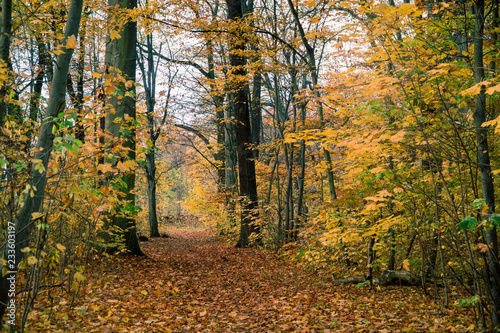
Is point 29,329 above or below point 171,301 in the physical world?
above

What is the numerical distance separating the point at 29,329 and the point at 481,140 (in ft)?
15.7

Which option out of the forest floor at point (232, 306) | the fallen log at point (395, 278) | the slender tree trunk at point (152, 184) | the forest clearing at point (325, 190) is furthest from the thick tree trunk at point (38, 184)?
the slender tree trunk at point (152, 184)

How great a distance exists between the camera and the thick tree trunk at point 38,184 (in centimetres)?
277

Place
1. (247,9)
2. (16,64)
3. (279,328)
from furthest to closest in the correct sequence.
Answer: (247,9)
(16,64)
(279,328)

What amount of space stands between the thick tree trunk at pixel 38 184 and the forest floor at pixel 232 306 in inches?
30.7

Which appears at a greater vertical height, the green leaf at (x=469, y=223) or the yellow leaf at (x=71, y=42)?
the yellow leaf at (x=71, y=42)

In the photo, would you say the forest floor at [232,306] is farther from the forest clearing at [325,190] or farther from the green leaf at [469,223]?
the green leaf at [469,223]

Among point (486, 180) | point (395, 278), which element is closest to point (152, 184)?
point (395, 278)

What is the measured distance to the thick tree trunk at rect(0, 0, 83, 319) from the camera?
2.77 m

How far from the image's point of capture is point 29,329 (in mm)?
3123

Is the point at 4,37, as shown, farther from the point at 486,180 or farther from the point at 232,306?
the point at 486,180

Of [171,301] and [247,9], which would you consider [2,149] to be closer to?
[171,301]

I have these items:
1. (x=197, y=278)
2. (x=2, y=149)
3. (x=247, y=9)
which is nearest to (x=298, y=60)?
(x=247, y=9)

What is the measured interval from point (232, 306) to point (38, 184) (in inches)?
133
